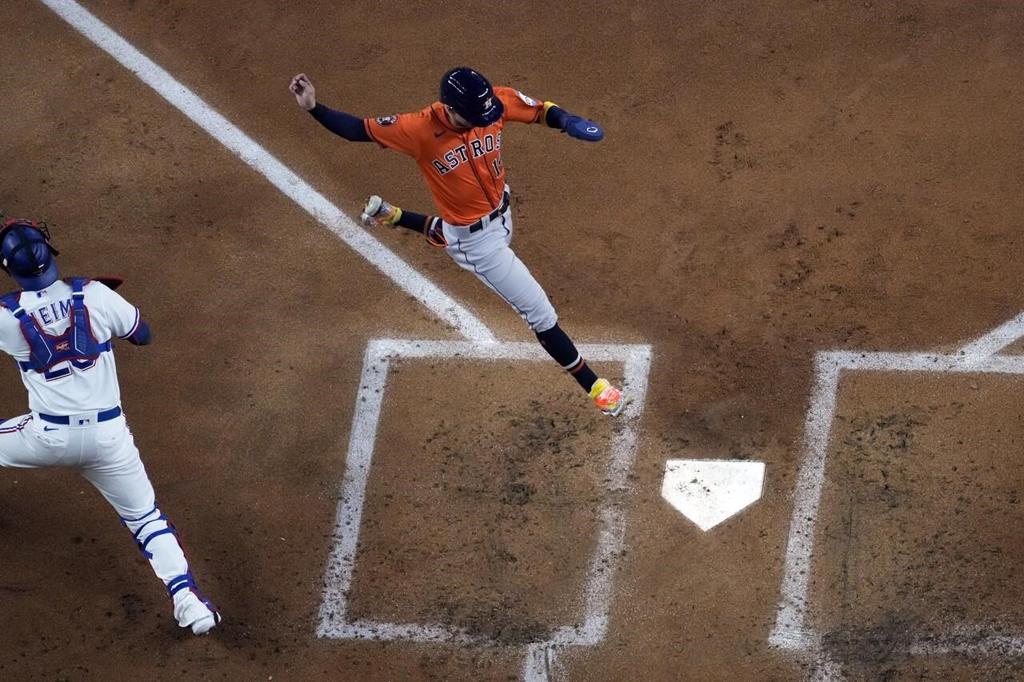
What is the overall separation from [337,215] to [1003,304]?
4.18 meters

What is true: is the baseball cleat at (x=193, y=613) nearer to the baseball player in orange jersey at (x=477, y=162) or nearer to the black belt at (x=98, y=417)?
the black belt at (x=98, y=417)

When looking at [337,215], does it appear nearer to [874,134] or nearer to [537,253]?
[537,253]

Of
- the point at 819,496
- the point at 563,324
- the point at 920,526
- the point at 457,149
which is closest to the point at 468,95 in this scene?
the point at 457,149

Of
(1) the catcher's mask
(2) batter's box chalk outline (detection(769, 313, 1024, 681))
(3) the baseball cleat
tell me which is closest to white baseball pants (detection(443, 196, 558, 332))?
(2) batter's box chalk outline (detection(769, 313, 1024, 681))

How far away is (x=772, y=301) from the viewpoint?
7035mm

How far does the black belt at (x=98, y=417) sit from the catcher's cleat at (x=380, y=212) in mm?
1879

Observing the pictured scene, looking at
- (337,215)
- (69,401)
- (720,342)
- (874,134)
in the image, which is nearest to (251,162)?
(337,215)

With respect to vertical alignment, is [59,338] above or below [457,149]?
below

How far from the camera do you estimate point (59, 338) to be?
5.75m

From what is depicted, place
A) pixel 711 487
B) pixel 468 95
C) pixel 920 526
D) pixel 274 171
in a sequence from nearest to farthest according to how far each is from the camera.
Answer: pixel 468 95 → pixel 920 526 → pixel 711 487 → pixel 274 171

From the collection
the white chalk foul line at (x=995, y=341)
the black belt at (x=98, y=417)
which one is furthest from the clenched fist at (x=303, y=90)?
the white chalk foul line at (x=995, y=341)

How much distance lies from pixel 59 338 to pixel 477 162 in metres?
2.28

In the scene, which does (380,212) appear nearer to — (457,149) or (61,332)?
(457,149)

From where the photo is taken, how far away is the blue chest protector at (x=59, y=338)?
5719mm
